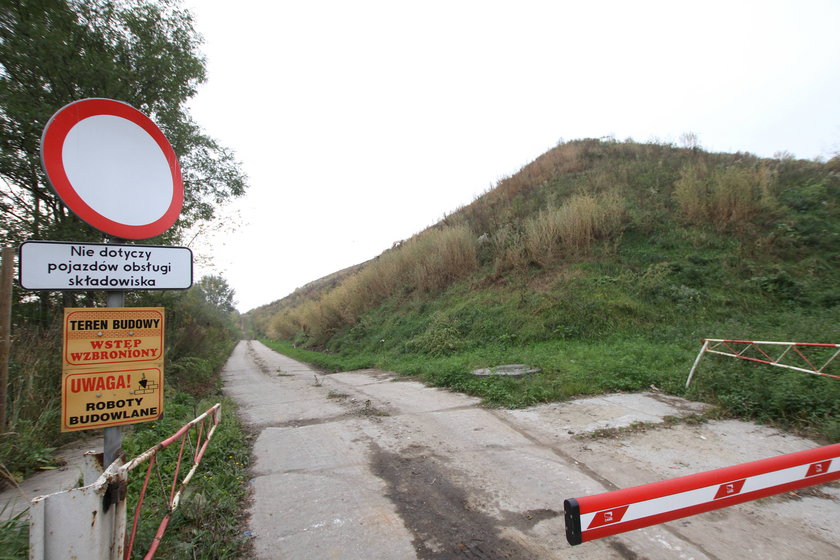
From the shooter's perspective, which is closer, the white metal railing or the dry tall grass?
the white metal railing

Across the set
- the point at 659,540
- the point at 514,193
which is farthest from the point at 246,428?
the point at 514,193

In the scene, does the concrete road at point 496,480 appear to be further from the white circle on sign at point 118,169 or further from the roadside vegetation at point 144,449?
the white circle on sign at point 118,169

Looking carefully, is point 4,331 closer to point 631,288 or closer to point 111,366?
point 111,366

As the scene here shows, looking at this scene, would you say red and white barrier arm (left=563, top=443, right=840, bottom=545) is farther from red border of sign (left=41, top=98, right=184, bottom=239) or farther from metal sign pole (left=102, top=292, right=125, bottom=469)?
red border of sign (left=41, top=98, right=184, bottom=239)

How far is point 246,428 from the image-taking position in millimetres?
5605

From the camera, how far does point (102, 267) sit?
1909 mm

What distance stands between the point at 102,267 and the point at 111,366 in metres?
0.51

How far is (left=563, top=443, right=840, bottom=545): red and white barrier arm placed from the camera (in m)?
1.57

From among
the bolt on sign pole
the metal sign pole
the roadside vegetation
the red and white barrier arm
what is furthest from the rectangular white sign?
the bolt on sign pole

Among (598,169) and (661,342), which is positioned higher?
(598,169)

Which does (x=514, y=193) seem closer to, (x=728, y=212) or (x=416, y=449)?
(x=728, y=212)

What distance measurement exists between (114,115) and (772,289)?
13326 mm

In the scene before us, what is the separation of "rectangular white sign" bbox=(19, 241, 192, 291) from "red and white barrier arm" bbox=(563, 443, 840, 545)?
7.55 feet

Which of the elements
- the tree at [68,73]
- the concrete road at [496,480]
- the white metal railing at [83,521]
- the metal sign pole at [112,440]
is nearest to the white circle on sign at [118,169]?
the metal sign pole at [112,440]
